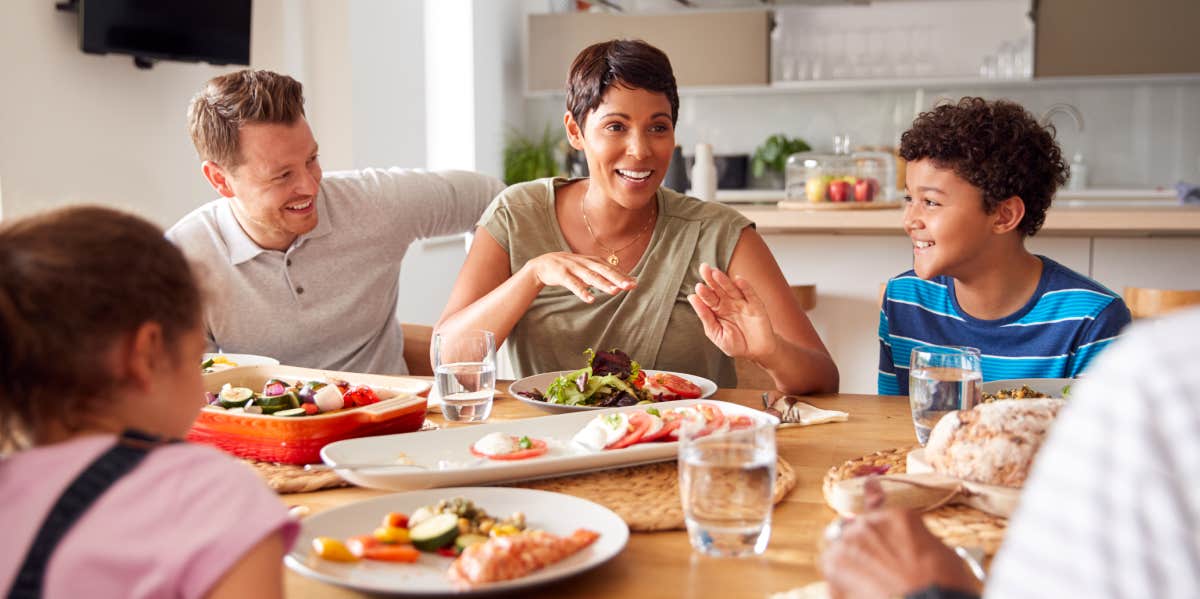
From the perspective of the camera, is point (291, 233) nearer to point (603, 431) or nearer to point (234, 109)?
point (234, 109)

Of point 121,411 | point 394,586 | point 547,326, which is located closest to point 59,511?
point 121,411

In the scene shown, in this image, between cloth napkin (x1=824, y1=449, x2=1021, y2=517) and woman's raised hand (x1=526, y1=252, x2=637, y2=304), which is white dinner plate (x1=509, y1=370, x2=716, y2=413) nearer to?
woman's raised hand (x1=526, y1=252, x2=637, y2=304)

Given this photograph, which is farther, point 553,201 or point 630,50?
point 553,201

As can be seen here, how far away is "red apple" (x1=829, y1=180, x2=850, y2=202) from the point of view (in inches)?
161

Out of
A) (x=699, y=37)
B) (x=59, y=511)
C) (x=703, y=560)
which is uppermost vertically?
(x=699, y=37)

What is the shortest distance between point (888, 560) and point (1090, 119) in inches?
256

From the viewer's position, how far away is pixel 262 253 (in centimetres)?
229

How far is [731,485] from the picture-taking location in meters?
1.02

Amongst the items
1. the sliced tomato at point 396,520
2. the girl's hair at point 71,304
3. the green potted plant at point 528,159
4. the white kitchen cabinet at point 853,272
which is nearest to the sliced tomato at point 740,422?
the sliced tomato at point 396,520

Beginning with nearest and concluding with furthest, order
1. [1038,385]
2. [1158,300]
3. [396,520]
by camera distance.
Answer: [396,520] < [1038,385] < [1158,300]

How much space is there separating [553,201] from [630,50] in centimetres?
39

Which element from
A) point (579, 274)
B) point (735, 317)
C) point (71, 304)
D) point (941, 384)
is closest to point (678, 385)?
point (735, 317)

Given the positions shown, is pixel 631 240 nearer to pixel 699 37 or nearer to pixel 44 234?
pixel 44 234

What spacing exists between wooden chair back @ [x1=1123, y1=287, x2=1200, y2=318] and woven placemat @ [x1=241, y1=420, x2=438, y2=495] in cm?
227
